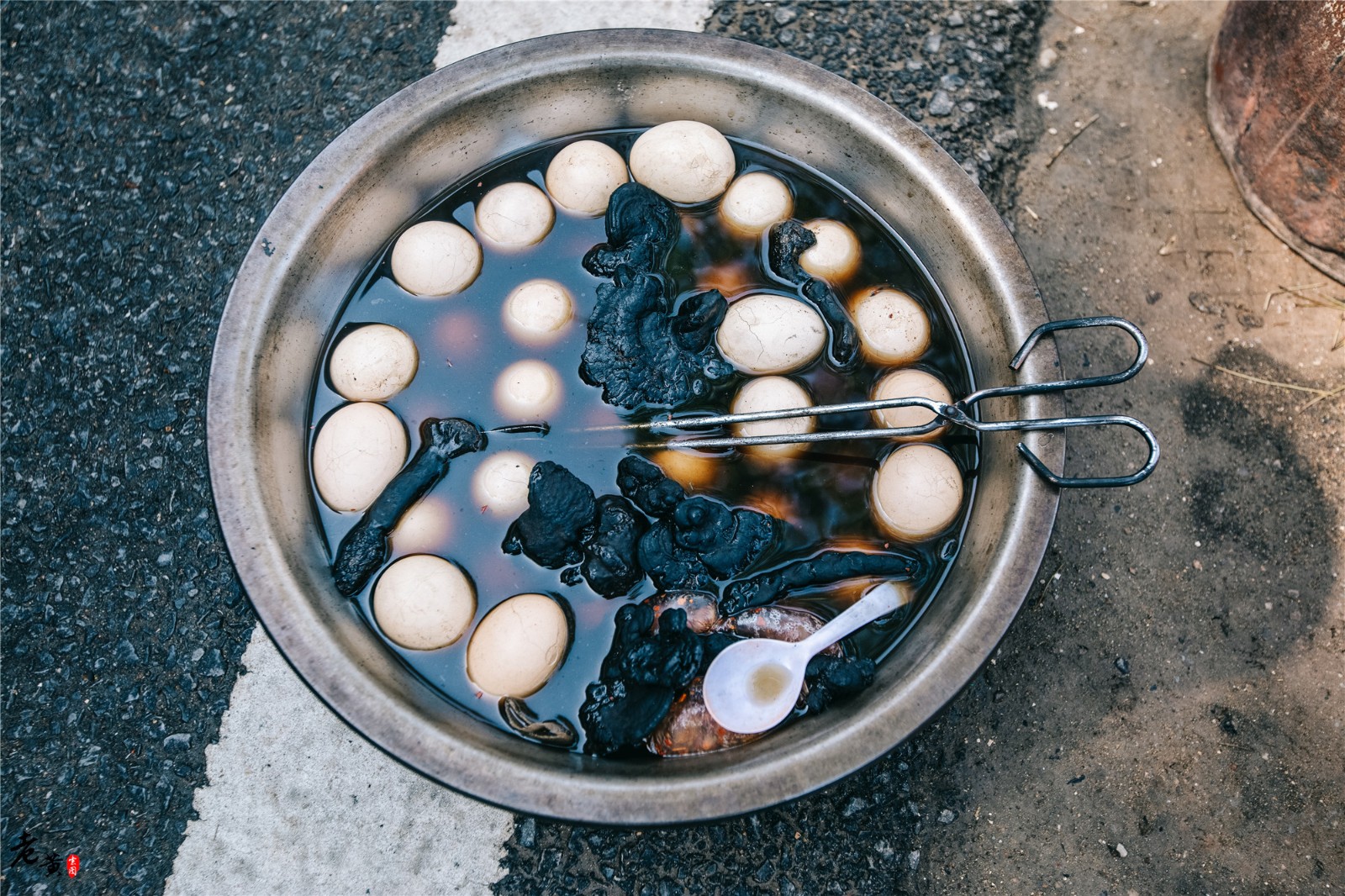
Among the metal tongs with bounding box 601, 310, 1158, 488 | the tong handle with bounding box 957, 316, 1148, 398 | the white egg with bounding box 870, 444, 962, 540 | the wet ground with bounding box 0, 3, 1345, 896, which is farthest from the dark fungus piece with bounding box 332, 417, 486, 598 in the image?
the tong handle with bounding box 957, 316, 1148, 398

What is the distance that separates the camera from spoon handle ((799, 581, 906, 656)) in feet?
6.39

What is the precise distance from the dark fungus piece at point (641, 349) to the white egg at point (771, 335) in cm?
8

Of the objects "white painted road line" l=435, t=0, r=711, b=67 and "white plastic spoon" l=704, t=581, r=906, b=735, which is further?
"white painted road line" l=435, t=0, r=711, b=67

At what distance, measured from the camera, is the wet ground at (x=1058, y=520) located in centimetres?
239

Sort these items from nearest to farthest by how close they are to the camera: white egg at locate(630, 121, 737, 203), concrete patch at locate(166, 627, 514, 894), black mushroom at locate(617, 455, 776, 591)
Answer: black mushroom at locate(617, 455, 776, 591) → white egg at locate(630, 121, 737, 203) → concrete patch at locate(166, 627, 514, 894)

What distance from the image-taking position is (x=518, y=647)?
76.2 inches

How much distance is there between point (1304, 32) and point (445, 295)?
2.67 metres

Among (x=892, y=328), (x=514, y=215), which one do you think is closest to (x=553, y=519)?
(x=514, y=215)

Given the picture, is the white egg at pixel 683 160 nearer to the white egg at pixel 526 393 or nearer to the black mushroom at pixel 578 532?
the white egg at pixel 526 393

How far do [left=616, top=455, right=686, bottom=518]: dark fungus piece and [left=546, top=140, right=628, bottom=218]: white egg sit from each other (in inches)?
28.6

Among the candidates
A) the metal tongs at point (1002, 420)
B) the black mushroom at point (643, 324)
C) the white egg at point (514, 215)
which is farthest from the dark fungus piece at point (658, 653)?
the white egg at point (514, 215)

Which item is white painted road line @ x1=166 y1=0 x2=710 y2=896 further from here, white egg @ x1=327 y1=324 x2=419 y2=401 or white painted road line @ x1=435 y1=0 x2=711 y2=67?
white painted road line @ x1=435 y1=0 x2=711 y2=67

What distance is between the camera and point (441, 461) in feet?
6.85

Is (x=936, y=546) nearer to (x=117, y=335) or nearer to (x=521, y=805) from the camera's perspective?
(x=521, y=805)
